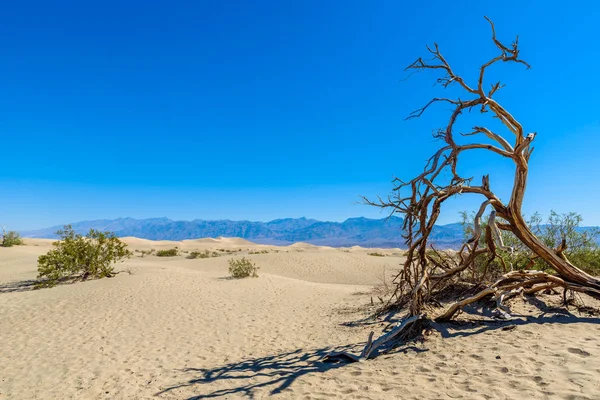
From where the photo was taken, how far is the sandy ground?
16.6 ft

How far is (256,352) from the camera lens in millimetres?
7875

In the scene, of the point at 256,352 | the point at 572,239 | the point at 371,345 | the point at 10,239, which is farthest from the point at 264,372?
the point at 10,239

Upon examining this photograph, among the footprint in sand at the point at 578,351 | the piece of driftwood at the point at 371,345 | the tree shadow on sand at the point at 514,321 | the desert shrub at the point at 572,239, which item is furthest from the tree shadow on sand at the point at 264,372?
the desert shrub at the point at 572,239

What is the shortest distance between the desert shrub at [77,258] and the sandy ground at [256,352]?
2.73m

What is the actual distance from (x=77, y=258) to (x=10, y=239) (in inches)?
902

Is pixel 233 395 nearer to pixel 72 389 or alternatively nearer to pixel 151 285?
pixel 72 389

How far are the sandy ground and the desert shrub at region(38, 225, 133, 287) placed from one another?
2.73 meters

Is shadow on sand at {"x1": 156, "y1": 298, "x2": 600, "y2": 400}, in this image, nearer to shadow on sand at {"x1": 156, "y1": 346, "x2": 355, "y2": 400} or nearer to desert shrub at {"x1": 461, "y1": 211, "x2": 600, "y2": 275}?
shadow on sand at {"x1": 156, "y1": 346, "x2": 355, "y2": 400}

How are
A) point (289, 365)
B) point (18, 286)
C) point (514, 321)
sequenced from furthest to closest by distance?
point (18, 286)
point (514, 321)
point (289, 365)

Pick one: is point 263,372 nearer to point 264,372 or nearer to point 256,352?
point 264,372

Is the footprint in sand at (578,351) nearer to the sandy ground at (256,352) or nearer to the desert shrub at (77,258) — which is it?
the sandy ground at (256,352)

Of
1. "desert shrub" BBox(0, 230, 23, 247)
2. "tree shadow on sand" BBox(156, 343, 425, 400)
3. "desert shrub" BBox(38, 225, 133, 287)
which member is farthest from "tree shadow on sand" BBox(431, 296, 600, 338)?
"desert shrub" BBox(0, 230, 23, 247)

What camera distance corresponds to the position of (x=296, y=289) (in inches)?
640

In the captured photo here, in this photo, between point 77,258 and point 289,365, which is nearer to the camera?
point 289,365
